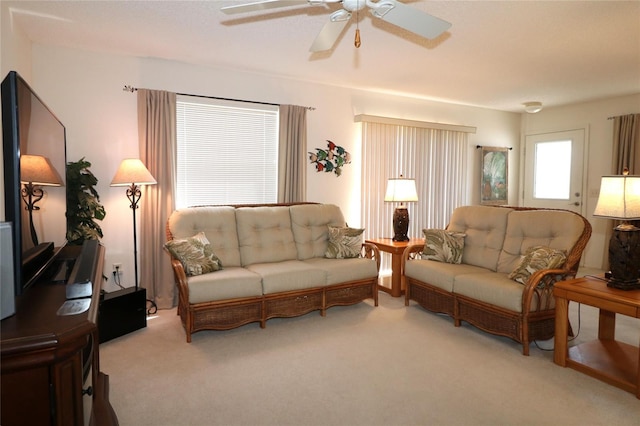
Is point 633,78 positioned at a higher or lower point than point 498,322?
higher

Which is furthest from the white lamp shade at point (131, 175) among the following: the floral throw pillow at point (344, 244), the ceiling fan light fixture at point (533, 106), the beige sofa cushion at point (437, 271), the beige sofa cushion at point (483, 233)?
the ceiling fan light fixture at point (533, 106)

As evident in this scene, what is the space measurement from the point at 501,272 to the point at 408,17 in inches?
99.1

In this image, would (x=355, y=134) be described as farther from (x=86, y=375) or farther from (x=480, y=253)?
(x=86, y=375)

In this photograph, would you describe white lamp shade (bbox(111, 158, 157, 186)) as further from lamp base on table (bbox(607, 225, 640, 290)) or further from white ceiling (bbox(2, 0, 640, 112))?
lamp base on table (bbox(607, 225, 640, 290))

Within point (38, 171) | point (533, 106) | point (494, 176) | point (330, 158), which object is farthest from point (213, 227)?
point (494, 176)

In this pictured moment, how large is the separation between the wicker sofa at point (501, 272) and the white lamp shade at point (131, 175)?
8.86 ft

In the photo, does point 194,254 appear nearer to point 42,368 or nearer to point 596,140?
point 42,368

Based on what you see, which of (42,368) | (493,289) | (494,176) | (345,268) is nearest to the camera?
(42,368)

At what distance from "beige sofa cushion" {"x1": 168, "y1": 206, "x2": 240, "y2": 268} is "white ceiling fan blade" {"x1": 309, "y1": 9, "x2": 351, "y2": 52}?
2.01m

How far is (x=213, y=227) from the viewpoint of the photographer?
383 centimetres

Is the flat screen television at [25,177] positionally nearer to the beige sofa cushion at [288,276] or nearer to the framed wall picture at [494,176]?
the beige sofa cushion at [288,276]

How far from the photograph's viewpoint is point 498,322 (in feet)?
10.1

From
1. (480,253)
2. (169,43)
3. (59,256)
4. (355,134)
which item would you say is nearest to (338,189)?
(355,134)

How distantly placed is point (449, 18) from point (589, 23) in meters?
1.14
